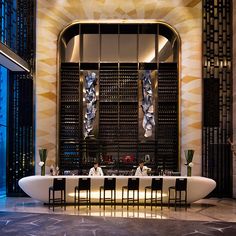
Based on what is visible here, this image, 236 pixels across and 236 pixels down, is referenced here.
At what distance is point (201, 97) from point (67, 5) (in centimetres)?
470

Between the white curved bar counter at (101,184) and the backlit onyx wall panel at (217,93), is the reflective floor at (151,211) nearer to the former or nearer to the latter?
the white curved bar counter at (101,184)

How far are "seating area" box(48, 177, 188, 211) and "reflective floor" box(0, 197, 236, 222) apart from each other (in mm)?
183

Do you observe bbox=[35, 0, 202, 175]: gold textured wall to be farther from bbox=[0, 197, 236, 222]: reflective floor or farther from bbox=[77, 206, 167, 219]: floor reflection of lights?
bbox=[77, 206, 167, 219]: floor reflection of lights

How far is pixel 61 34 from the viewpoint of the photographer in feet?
39.3

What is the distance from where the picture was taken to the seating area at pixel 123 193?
30.7ft

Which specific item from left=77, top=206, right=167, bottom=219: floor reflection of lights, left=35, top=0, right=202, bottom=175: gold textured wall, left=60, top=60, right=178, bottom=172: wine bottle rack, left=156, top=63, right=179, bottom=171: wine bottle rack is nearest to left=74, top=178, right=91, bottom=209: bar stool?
left=77, top=206, right=167, bottom=219: floor reflection of lights

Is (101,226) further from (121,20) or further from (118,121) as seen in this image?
(121,20)

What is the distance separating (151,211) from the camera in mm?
9172

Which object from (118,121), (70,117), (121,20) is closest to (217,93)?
(118,121)

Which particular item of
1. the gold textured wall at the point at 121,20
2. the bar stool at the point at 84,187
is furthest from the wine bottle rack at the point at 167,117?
the bar stool at the point at 84,187

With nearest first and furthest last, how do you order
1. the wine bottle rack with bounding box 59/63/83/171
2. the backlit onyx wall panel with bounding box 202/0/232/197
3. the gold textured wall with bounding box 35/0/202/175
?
1. the backlit onyx wall panel with bounding box 202/0/232/197
2. the gold textured wall with bounding box 35/0/202/175
3. the wine bottle rack with bounding box 59/63/83/171

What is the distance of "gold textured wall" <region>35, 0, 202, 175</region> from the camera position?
38.6ft

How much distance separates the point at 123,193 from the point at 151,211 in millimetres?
952

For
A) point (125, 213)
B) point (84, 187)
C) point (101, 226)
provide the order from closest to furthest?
1. point (101, 226)
2. point (125, 213)
3. point (84, 187)
